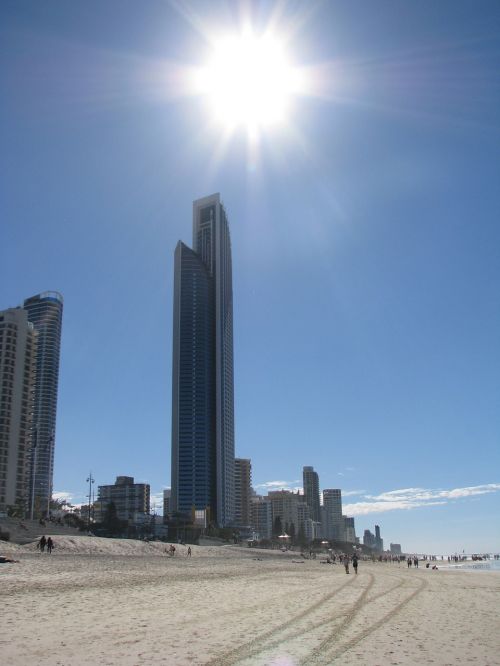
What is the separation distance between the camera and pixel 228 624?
18.0 m

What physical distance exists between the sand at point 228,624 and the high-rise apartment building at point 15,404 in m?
113

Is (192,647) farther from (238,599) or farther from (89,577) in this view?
(89,577)

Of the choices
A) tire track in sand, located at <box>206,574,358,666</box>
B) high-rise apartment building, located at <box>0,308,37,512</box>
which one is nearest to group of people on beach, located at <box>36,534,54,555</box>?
tire track in sand, located at <box>206,574,358,666</box>

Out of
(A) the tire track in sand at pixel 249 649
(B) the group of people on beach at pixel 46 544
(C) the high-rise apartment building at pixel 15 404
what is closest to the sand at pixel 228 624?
(A) the tire track in sand at pixel 249 649

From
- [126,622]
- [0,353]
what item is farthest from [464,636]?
[0,353]

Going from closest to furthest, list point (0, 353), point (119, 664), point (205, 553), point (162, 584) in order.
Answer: point (119, 664), point (162, 584), point (205, 553), point (0, 353)

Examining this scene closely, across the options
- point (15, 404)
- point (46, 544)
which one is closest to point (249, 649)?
point (46, 544)

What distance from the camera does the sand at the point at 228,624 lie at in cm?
1354

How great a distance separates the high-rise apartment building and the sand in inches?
4445

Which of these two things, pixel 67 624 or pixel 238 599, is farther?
pixel 238 599

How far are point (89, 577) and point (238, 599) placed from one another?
10.9 m

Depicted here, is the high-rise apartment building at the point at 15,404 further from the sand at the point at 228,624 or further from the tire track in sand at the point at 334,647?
the tire track in sand at the point at 334,647

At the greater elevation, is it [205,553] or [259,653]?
[259,653]

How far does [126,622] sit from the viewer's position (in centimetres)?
1750
